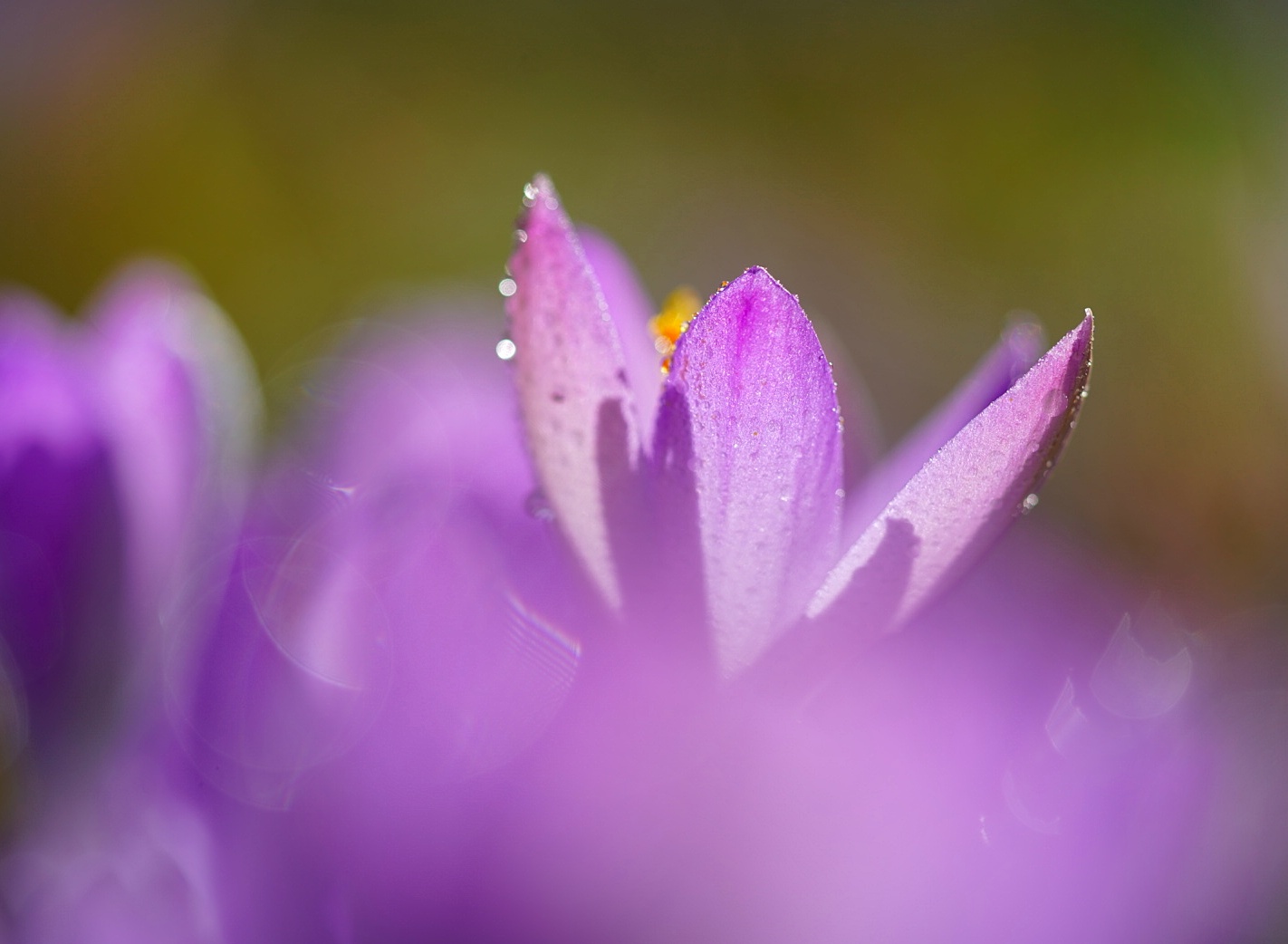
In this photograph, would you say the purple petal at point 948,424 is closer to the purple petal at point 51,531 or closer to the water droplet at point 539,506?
the water droplet at point 539,506

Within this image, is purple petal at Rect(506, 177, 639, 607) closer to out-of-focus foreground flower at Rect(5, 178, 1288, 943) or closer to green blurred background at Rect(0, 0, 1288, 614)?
out-of-focus foreground flower at Rect(5, 178, 1288, 943)

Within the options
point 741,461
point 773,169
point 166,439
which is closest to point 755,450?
point 741,461

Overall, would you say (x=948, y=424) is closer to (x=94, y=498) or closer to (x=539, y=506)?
(x=539, y=506)

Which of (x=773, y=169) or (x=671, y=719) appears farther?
(x=773, y=169)

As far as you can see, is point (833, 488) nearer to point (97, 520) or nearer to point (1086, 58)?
point (97, 520)

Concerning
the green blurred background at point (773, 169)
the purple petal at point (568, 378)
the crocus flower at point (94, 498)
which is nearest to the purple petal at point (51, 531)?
the crocus flower at point (94, 498)

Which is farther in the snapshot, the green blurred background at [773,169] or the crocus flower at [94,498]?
the green blurred background at [773,169]

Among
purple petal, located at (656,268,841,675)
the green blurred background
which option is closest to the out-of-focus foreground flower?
purple petal, located at (656,268,841,675)
